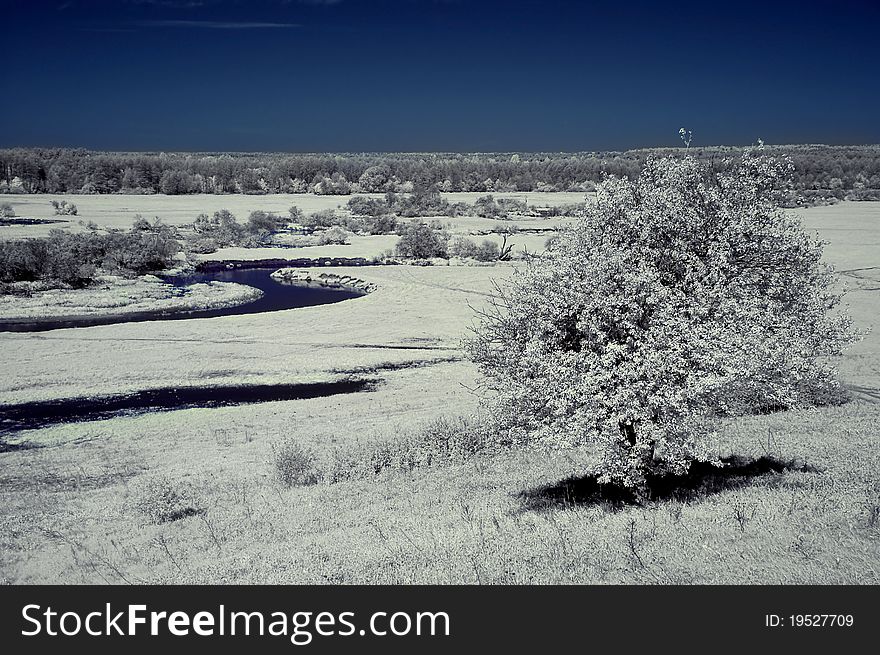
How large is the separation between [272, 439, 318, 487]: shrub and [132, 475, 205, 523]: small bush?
212 cm

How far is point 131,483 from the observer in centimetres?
1800

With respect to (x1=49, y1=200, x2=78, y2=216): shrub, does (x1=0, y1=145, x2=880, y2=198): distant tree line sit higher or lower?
higher

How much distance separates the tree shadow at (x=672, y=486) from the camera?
Answer: 44.5ft

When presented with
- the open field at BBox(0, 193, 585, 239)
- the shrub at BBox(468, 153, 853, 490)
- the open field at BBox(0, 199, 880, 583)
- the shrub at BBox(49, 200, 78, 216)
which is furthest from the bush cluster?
the shrub at BBox(468, 153, 853, 490)

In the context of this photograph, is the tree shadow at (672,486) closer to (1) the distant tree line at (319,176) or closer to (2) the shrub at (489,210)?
(2) the shrub at (489,210)

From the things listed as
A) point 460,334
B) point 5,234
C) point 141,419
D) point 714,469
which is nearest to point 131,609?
point 714,469

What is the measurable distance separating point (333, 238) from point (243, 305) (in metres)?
26.9

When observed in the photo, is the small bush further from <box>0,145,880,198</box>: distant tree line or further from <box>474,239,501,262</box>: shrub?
<box>0,145,880,198</box>: distant tree line

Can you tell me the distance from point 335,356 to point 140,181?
4162 inches

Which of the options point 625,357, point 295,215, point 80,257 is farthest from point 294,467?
point 295,215

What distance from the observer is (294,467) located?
709 inches

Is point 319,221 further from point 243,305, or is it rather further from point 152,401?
point 152,401

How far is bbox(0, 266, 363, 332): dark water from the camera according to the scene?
37531mm

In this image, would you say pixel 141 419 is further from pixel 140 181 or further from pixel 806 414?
pixel 140 181
